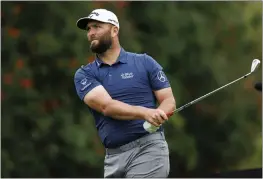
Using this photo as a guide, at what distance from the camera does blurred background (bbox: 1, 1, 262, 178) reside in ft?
67.6

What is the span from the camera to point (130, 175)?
9.62 meters

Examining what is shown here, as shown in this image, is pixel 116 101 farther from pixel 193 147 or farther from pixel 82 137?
pixel 193 147

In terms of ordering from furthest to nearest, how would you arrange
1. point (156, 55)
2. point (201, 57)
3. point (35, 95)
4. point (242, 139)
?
1. point (242, 139)
2. point (201, 57)
3. point (156, 55)
4. point (35, 95)

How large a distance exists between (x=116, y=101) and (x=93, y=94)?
0.77 feet

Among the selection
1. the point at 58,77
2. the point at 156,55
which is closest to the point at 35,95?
the point at 58,77

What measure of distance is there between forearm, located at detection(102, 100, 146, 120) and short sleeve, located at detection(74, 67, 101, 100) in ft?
0.82

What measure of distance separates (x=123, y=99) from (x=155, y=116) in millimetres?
450

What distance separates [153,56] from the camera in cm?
2212

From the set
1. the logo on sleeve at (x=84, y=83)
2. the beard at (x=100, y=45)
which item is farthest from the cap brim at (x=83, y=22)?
the logo on sleeve at (x=84, y=83)

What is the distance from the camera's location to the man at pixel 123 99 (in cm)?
955

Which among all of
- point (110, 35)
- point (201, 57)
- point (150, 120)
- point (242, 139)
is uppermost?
point (110, 35)

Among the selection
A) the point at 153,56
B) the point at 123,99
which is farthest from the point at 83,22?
the point at 153,56

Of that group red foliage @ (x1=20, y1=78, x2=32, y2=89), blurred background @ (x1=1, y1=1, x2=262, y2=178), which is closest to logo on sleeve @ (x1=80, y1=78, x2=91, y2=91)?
blurred background @ (x1=1, y1=1, x2=262, y2=178)

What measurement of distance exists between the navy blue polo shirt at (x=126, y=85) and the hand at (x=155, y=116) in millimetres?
259
